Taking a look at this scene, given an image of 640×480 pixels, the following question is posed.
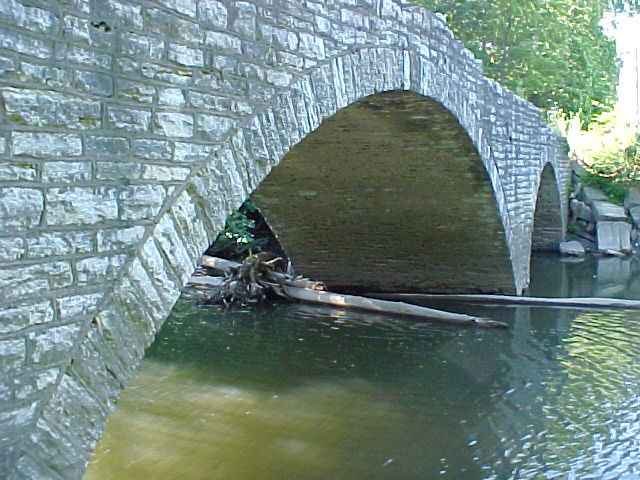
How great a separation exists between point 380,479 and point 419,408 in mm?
1302

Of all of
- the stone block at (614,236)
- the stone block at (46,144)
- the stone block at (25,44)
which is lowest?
the stone block at (614,236)

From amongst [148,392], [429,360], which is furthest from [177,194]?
[429,360]

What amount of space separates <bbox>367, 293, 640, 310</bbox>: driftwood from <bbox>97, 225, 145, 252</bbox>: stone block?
22.5ft

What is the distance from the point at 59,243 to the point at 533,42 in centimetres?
1545

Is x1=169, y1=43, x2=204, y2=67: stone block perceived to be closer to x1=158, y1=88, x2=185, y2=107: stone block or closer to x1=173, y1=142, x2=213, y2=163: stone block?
x1=158, y1=88, x2=185, y2=107: stone block

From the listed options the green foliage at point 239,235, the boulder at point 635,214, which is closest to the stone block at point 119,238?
the green foliage at point 239,235

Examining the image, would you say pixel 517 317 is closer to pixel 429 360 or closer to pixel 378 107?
pixel 429 360

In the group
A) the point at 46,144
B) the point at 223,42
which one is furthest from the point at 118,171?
the point at 223,42

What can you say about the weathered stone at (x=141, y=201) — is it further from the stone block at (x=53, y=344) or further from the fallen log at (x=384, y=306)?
the fallen log at (x=384, y=306)

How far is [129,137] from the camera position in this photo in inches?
115

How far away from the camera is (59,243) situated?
2.63m

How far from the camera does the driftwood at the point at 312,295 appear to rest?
7.94 m

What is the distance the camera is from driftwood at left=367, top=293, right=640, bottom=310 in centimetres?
852

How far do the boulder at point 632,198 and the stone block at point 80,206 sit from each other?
1376 cm
